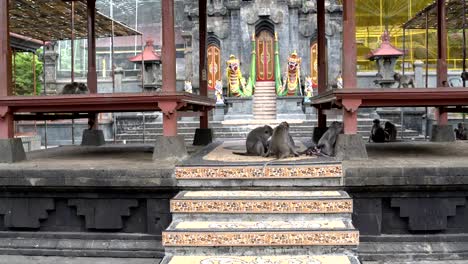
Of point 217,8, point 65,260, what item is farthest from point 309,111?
point 65,260

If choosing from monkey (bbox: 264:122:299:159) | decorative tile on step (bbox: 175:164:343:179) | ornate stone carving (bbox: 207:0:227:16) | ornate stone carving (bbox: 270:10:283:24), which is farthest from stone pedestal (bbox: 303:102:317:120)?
decorative tile on step (bbox: 175:164:343:179)

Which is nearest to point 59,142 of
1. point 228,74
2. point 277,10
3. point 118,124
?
point 118,124

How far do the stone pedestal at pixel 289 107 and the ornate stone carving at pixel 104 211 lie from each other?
15.7m

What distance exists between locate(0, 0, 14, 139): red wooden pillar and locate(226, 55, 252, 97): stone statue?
54.6 feet

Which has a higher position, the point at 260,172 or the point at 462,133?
the point at 462,133

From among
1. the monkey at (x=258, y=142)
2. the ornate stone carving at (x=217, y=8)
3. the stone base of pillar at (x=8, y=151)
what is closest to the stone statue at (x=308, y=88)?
the ornate stone carving at (x=217, y=8)

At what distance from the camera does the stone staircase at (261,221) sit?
5430 mm

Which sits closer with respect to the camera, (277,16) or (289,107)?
(289,107)

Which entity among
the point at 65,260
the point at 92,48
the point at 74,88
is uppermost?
the point at 92,48

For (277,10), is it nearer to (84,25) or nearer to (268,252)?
(84,25)

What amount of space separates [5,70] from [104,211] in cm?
300

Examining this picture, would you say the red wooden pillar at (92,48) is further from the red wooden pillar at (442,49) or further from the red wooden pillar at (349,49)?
the red wooden pillar at (442,49)

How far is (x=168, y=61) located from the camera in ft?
24.5

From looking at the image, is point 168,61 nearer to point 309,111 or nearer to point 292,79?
point 309,111
